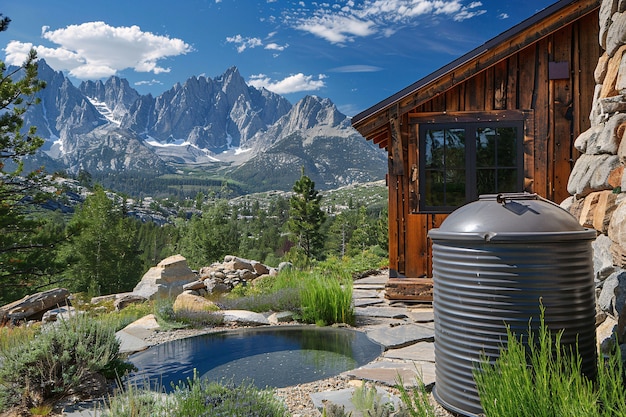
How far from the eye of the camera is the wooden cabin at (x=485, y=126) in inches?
246

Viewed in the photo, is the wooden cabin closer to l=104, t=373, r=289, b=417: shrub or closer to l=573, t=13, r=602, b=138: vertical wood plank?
l=573, t=13, r=602, b=138: vertical wood plank

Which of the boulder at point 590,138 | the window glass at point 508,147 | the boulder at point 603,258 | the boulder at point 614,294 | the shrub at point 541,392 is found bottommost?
the shrub at point 541,392

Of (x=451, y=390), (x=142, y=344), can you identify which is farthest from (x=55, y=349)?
(x=451, y=390)

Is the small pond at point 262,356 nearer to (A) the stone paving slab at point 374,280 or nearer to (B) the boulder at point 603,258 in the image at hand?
(B) the boulder at point 603,258

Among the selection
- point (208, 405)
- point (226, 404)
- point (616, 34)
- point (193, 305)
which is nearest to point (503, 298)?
point (226, 404)

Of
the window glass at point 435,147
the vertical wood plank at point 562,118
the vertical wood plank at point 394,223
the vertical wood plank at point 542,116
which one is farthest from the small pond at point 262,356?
the vertical wood plank at point 562,118

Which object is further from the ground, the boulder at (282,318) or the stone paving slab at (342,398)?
the stone paving slab at (342,398)

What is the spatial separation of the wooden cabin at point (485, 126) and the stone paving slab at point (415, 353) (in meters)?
1.99

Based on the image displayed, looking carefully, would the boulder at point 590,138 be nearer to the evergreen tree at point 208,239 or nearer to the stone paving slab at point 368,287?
the stone paving slab at point 368,287

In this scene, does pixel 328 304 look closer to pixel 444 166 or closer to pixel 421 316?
pixel 421 316

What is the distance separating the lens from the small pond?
3.89 metres

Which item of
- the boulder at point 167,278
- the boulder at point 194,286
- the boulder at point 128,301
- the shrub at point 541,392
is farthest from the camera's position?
the boulder at point 167,278

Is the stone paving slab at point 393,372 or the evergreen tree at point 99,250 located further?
the evergreen tree at point 99,250

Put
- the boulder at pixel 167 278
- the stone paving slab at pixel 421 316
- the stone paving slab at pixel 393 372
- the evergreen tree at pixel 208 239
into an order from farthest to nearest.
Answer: the evergreen tree at pixel 208 239 → the boulder at pixel 167 278 → the stone paving slab at pixel 421 316 → the stone paving slab at pixel 393 372
